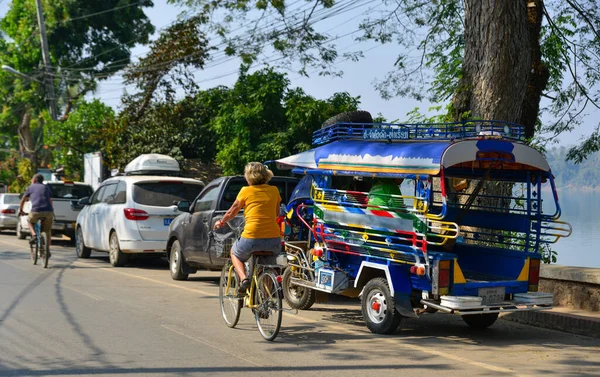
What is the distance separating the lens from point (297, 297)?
10.8m

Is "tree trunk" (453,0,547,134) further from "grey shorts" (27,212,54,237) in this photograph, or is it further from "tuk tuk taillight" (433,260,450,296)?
"grey shorts" (27,212,54,237)

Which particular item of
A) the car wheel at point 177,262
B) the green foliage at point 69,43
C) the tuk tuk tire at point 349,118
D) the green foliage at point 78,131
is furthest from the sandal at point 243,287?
the green foliage at point 69,43

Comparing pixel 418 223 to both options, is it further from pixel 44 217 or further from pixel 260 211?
pixel 44 217

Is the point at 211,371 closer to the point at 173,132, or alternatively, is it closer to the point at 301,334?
the point at 301,334

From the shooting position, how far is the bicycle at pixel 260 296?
324 inches

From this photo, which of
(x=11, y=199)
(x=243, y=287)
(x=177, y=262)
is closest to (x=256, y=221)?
(x=243, y=287)

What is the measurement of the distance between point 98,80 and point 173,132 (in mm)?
21488

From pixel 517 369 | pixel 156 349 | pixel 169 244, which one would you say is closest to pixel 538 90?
pixel 169 244

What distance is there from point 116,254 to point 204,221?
4010 millimetres

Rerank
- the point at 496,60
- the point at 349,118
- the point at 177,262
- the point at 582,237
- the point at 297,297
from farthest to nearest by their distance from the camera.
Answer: the point at 177,262 → the point at 582,237 → the point at 496,60 → the point at 349,118 → the point at 297,297

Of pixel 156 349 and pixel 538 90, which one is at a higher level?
pixel 538 90

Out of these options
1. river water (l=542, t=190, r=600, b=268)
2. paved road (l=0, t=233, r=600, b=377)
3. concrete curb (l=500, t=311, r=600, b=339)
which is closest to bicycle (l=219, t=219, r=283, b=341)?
paved road (l=0, t=233, r=600, b=377)

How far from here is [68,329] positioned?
8.74m

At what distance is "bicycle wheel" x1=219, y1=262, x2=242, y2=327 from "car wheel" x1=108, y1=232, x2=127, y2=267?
734cm
